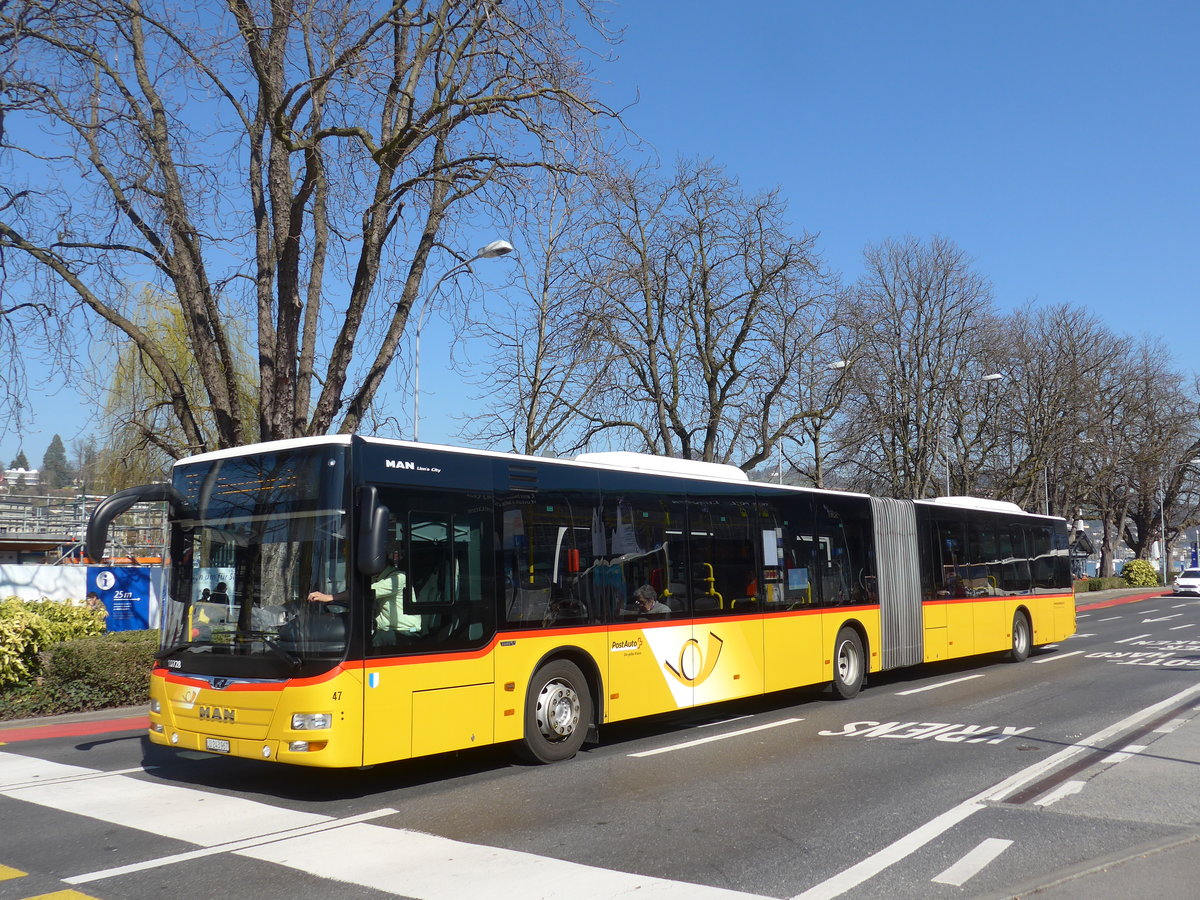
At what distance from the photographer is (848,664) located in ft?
49.4

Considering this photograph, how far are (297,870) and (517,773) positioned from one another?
11.3ft

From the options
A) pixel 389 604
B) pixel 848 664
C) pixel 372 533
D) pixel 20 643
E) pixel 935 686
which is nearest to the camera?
pixel 372 533

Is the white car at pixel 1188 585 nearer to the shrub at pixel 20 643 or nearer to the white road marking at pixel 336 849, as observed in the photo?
the shrub at pixel 20 643

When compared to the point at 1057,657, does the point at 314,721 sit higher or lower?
higher

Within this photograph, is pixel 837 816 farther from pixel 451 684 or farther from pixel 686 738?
pixel 686 738

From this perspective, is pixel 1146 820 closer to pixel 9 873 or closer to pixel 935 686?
pixel 9 873

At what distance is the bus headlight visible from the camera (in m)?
7.85

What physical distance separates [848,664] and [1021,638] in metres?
7.03

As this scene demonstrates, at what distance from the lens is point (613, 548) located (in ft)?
35.5

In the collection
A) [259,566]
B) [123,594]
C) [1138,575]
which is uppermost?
[259,566]

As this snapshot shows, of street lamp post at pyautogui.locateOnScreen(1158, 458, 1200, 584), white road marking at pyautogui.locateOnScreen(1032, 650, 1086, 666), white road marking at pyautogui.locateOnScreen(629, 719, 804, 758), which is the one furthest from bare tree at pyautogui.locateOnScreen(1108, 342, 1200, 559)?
white road marking at pyautogui.locateOnScreen(629, 719, 804, 758)

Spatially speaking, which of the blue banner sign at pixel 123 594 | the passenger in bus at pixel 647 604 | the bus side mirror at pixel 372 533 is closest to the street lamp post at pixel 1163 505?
the blue banner sign at pixel 123 594

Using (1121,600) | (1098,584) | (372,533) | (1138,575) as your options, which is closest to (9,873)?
(372,533)

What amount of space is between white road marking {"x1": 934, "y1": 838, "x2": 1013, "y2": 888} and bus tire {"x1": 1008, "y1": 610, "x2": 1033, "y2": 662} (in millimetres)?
14387
